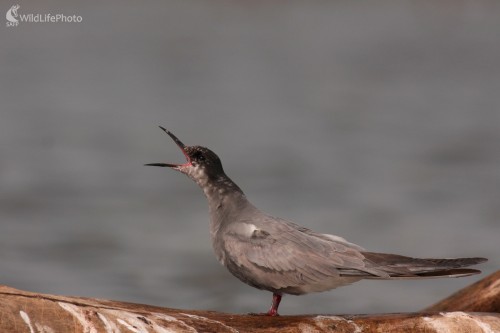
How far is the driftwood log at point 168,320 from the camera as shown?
6.78 metres

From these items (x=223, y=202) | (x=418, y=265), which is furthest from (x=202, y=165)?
(x=418, y=265)

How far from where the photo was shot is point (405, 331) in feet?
25.9

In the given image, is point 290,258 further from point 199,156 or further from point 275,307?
point 199,156

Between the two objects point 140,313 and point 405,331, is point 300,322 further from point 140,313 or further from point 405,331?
point 140,313

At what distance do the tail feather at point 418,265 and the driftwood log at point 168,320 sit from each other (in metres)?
0.40

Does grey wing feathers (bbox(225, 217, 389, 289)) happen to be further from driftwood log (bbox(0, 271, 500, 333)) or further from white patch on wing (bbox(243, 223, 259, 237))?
driftwood log (bbox(0, 271, 500, 333))

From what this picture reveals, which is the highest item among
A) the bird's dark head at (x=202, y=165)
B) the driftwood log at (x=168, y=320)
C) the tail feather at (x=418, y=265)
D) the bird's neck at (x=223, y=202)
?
the bird's dark head at (x=202, y=165)

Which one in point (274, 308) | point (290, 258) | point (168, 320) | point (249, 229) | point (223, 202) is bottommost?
point (168, 320)

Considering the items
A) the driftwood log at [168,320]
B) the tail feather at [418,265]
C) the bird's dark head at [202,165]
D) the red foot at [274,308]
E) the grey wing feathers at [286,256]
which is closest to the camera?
the driftwood log at [168,320]

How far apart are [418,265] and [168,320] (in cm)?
245

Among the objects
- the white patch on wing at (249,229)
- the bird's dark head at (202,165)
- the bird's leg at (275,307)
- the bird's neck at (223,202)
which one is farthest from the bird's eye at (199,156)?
the bird's leg at (275,307)

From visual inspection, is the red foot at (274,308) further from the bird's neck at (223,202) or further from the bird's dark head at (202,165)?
the bird's dark head at (202,165)

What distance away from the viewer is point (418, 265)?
8.44 metres

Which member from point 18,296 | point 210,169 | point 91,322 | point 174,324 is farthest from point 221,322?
point 210,169
